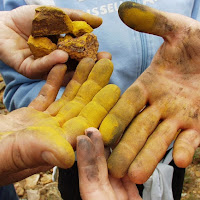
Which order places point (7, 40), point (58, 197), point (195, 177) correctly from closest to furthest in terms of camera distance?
point (7, 40)
point (58, 197)
point (195, 177)

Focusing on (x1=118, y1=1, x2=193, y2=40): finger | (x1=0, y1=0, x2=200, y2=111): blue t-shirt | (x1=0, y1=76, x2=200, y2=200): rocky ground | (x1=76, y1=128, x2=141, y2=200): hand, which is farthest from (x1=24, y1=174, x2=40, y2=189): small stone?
(x1=118, y1=1, x2=193, y2=40): finger

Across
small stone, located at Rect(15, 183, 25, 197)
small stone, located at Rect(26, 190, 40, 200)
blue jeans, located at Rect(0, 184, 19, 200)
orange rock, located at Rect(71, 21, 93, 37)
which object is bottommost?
small stone, located at Rect(15, 183, 25, 197)

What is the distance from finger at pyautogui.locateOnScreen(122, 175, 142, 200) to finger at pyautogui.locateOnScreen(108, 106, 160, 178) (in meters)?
0.07

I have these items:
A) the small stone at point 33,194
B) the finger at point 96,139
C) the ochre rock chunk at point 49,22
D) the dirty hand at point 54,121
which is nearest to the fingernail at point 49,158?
the dirty hand at point 54,121

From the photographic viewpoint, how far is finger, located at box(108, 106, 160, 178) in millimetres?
1074

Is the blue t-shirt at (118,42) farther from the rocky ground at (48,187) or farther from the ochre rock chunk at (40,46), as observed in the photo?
the rocky ground at (48,187)

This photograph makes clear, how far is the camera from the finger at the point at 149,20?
123cm

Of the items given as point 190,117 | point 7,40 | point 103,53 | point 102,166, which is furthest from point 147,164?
point 7,40

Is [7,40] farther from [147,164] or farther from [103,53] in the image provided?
[147,164]

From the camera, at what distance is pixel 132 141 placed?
3.81 ft

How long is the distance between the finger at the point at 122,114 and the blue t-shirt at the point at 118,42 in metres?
0.34

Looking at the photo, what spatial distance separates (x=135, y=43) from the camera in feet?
5.31

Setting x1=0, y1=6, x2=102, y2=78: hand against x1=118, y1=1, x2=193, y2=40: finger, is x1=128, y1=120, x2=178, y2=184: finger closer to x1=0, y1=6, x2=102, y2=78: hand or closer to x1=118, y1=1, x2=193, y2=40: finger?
x1=118, y1=1, x2=193, y2=40: finger

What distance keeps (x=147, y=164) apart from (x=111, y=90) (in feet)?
1.38
